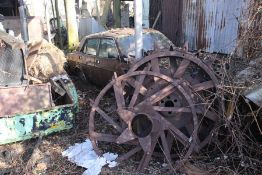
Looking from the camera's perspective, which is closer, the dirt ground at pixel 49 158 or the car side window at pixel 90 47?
the dirt ground at pixel 49 158

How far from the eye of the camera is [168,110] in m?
4.87

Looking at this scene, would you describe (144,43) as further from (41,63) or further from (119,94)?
(119,94)

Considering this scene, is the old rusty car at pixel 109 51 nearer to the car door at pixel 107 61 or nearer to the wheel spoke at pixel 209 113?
the car door at pixel 107 61

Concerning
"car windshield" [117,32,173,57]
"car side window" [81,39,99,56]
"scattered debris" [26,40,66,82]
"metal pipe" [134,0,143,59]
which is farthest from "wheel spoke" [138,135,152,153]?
"car side window" [81,39,99,56]

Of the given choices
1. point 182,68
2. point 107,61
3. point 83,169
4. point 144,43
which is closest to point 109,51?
point 107,61

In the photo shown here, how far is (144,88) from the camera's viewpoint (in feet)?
16.6

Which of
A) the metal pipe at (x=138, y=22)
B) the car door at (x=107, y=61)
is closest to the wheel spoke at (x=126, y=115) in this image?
the metal pipe at (x=138, y=22)

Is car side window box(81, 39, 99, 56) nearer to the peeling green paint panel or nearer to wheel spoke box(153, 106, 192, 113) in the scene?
the peeling green paint panel

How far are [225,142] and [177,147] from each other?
2.36ft

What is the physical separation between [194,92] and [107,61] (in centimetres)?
301

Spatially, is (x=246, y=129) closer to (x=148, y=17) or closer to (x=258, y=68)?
(x=258, y=68)

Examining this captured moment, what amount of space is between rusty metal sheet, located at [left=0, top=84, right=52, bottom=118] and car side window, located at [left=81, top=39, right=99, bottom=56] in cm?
239

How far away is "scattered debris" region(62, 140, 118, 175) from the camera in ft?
16.3

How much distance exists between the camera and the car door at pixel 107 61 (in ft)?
23.8
